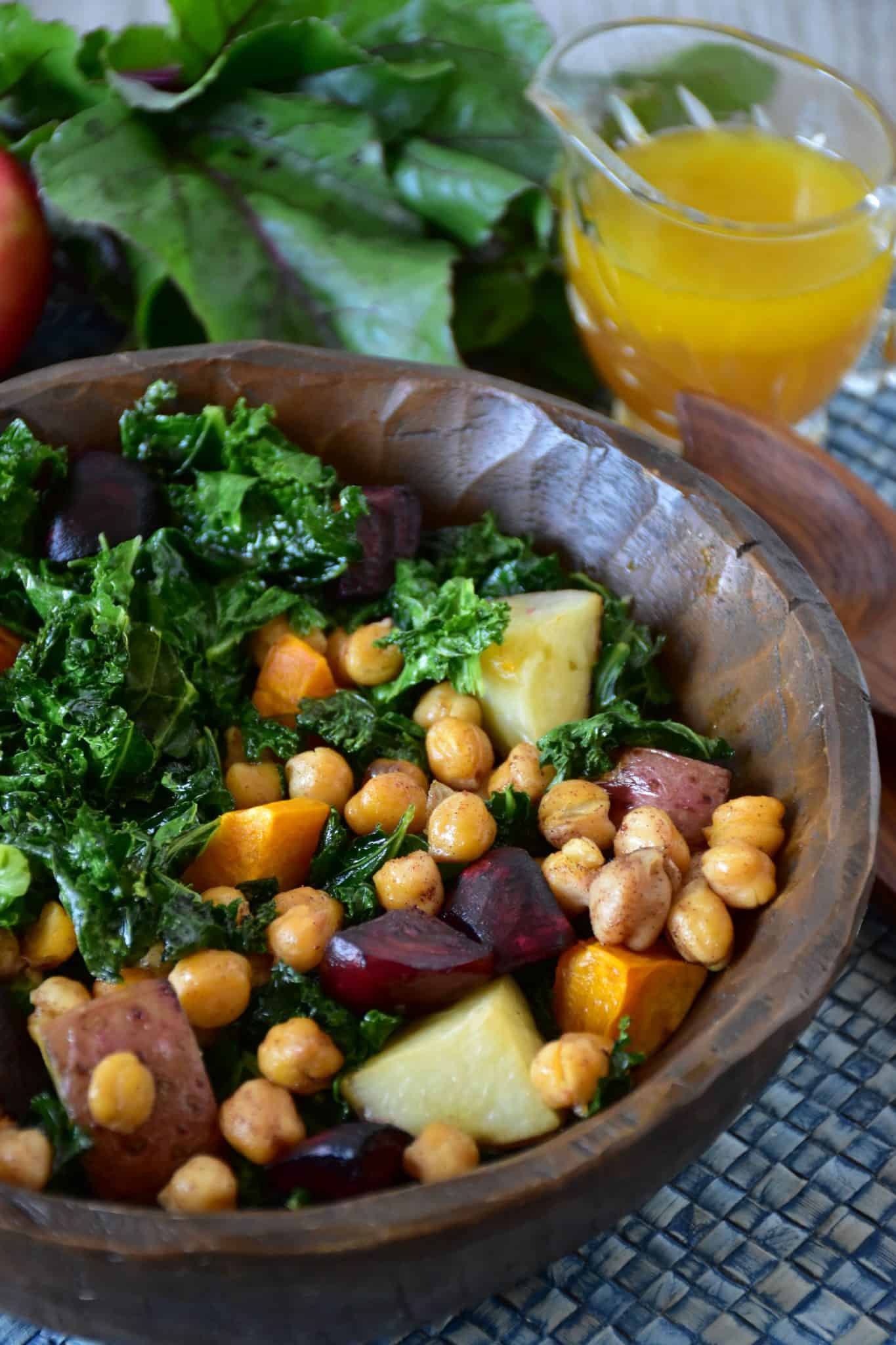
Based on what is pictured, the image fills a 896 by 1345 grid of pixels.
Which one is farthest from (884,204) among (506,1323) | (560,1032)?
(506,1323)

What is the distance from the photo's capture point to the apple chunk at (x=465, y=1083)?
1688 millimetres

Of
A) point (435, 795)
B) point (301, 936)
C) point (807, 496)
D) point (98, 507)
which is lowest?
point (807, 496)

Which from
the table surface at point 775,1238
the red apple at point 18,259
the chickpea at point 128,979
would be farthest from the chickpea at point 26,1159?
the red apple at point 18,259

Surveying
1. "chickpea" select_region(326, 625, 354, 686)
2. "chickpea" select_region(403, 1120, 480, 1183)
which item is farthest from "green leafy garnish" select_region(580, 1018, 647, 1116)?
"chickpea" select_region(326, 625, 354, 686)

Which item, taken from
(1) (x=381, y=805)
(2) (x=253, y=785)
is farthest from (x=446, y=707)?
(2) (x=253, y=785)

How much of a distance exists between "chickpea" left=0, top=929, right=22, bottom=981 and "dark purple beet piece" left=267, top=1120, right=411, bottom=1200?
1.59 ft

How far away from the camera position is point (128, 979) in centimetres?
182

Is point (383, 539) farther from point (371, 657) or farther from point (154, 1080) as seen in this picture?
point (154, 1080)

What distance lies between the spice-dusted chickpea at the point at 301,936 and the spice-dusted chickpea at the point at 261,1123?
207mm

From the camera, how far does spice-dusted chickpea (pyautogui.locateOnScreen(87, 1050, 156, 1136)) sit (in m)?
1.56

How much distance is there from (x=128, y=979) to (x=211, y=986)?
0.47 feet

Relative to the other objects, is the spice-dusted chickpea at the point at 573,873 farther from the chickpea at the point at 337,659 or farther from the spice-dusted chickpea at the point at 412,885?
the chickpea at the point at 337,659

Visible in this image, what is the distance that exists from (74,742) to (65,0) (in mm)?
3806

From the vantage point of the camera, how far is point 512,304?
350cm
